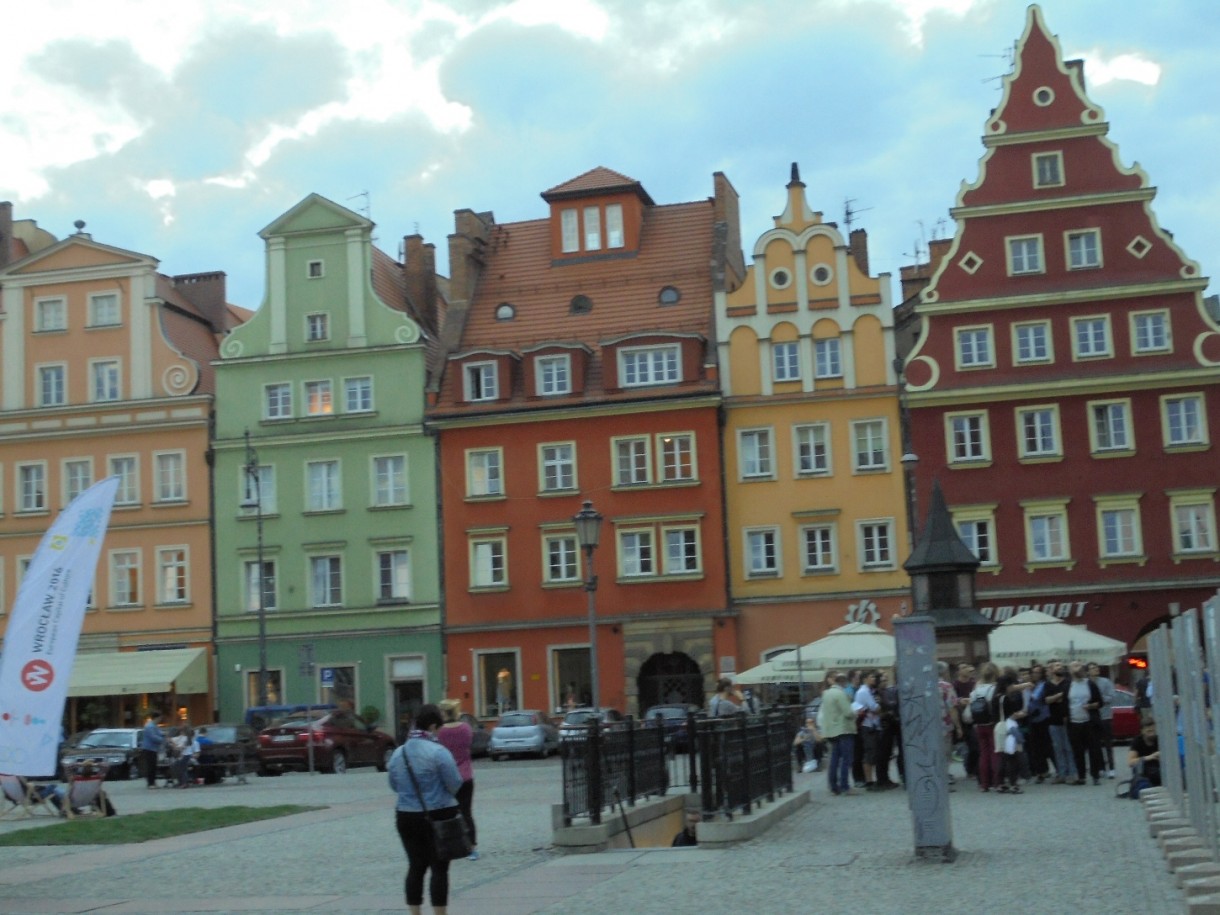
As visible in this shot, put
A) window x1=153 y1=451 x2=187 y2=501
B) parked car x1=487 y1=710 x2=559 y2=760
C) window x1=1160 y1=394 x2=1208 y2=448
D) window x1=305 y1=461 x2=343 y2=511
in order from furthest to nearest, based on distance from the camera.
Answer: window x1=153 y1=451 x2=187 y2=501 → window x1=305 y1=461 x2=343 y2=511 → window x1=1160 y1=394 x2=1208 y2=448 → parked car x1=487 y1=710 x2=559 y2=760

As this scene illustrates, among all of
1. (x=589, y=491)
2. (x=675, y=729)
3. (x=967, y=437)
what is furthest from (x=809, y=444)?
(x=675, y=729)

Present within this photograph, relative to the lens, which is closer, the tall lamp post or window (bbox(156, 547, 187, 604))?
the tall lamp post

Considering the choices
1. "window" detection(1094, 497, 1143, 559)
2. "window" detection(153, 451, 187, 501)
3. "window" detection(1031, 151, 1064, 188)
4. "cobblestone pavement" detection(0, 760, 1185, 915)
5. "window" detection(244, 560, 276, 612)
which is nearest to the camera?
"cobblestone pavement" detection(0, 760, 1185, 915)

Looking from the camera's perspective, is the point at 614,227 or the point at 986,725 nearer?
the point at 986,725

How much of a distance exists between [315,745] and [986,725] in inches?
842

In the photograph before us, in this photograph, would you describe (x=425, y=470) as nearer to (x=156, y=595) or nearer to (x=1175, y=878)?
(x=156, y=595)

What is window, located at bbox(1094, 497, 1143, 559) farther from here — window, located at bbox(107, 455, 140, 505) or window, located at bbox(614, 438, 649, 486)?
window, located at bbox(107, 455, 140, 505)

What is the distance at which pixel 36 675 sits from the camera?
17.0 meters

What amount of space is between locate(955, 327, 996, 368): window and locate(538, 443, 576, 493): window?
474 inches

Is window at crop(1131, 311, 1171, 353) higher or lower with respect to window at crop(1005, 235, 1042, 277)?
lower

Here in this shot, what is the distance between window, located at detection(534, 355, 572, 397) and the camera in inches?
2211

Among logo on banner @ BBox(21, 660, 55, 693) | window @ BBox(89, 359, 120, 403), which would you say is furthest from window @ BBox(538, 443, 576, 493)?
logo on banner @ BBox(21, 660, 55, 693)

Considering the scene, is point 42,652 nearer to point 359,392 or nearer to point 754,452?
point 754,452

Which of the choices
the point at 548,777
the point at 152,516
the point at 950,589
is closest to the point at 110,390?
the point at 152,516
